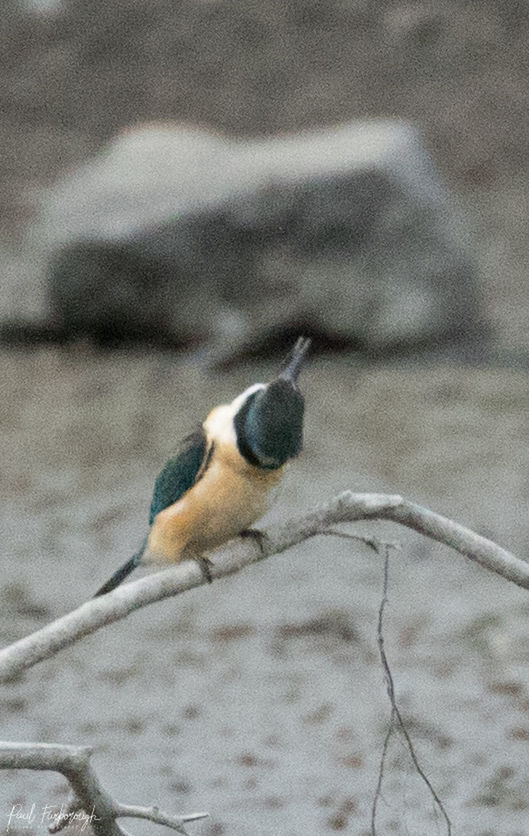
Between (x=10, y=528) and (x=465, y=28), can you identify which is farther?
(x=465, y=28)

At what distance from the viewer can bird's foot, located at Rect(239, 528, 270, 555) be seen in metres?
2.26

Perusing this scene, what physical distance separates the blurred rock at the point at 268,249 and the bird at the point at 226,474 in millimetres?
4905

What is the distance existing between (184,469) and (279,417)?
0.44 m

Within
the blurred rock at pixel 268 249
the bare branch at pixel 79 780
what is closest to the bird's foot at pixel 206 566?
the bare branch at pixel 79 780

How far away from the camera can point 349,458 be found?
6508mm

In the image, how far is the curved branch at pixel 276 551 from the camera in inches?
76.1

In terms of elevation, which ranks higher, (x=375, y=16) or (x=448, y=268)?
(x=375, y=16)

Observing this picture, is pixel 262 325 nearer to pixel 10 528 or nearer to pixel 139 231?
pixel 139 231

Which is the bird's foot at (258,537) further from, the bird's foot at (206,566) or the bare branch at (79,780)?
the bare branch at (79,780)

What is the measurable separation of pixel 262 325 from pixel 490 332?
4.61ft

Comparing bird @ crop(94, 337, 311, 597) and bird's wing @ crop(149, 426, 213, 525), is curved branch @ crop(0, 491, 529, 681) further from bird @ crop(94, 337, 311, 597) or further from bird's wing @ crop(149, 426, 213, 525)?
bird's wing @ crop(149, 426, 213, 525)

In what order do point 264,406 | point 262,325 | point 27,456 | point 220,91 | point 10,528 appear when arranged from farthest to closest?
point 220,91 → point 262,325 → point 27,456 → point 10,528 → point 264,406

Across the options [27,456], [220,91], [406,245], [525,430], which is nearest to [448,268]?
[406,245]

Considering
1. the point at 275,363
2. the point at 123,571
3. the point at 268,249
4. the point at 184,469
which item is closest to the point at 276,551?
the point at 184,469
